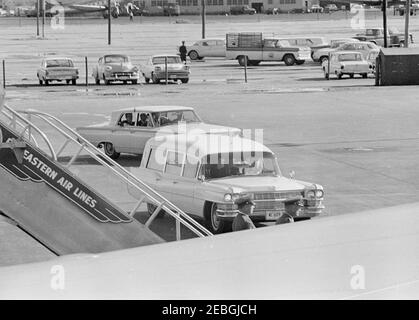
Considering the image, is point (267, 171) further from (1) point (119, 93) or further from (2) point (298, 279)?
(1) point (119, 93)

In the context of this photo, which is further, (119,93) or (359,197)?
(119,93)

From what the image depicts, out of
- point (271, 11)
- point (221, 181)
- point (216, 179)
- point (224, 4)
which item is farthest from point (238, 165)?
point (271, 11)

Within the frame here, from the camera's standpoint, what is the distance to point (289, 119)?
1400 inches

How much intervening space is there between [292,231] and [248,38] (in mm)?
62671

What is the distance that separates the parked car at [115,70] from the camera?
52.3 meters

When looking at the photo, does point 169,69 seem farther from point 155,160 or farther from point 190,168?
point 190,168

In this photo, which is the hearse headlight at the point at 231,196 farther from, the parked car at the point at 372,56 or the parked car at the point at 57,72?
the parked car at the point at 372,56

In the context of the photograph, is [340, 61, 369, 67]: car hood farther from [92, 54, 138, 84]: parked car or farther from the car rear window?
[92, 54, 138, 84]: parked car

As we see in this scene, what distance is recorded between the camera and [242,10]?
12769 cm

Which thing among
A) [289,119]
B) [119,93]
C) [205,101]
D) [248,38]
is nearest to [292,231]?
[289,119]

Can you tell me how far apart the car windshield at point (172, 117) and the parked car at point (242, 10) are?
341 feet

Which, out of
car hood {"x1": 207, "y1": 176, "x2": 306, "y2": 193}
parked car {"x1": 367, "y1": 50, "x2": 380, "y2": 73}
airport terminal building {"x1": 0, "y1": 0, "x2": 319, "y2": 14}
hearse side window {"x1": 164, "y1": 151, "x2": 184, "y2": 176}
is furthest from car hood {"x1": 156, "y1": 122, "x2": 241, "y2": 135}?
airport terminal building {"x1": 0, "y1": 0, "x2": 319, "y2": 14}

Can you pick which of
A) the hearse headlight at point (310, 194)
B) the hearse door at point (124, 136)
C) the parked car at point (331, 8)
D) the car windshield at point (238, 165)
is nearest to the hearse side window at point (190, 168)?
the car windshield at point (238, 165)

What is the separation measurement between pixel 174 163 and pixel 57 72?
35.5 metres
